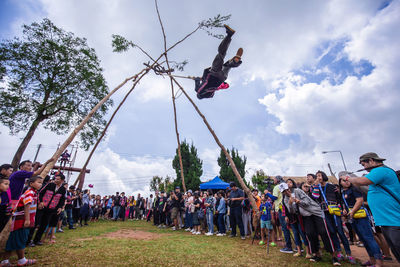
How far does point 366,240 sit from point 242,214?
206 inches

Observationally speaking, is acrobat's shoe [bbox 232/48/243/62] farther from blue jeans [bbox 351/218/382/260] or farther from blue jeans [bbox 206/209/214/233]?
blue jeans [bbox 206/209/214/233]

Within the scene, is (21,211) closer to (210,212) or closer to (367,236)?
(210,212)

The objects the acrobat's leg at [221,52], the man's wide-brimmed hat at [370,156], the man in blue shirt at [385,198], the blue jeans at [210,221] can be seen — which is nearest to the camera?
the man in blue shirt at [385,198]

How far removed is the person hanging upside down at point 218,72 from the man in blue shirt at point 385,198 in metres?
5.64

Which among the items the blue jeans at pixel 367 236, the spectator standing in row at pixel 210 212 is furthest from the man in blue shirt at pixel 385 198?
the spectator standing in row at pixel 210 212

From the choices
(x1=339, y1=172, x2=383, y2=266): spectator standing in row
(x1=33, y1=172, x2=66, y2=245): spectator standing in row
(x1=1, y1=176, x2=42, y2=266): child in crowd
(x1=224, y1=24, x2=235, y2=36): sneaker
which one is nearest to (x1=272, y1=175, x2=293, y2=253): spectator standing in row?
(x1=339, y1=172, x2=383, y2=266): spectator standing in row

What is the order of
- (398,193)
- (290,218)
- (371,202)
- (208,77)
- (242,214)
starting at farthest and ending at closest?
(242,214) < (208,77) < (290,218) < (371,202) < (398,193)

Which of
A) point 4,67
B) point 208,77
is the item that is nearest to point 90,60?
point 4,67

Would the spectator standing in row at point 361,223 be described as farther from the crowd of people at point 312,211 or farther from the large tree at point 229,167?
the large tree at point 229,167

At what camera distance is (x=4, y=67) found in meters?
14.6

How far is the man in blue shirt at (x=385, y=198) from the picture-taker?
2.66 metres

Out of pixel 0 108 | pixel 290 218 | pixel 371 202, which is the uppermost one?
pixel 0 108

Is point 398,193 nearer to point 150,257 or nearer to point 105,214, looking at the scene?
point 150,257

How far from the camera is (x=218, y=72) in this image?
7699mm
